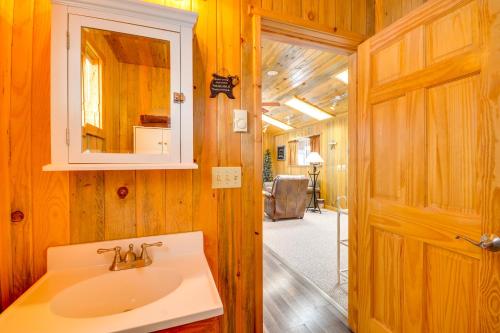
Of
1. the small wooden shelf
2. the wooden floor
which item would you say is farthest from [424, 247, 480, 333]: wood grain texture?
the small wooden shelf

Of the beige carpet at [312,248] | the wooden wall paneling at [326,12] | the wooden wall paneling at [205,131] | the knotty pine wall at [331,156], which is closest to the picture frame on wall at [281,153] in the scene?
the knotty pine wall at [331,156]

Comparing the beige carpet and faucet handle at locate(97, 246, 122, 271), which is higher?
faucet handle at locate(97, 246, 122, 271)

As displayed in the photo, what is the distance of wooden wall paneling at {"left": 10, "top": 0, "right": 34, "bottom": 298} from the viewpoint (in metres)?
0.94

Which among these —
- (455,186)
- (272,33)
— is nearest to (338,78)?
(272,33)

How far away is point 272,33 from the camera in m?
1.41

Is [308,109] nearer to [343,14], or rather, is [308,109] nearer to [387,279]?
[343,14]

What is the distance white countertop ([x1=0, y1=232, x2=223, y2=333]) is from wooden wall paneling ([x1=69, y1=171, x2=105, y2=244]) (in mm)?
51

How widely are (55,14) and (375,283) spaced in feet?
7.10

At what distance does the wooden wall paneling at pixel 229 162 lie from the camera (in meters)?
1.24

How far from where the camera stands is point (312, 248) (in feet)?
10.8

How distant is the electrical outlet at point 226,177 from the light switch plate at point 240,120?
224mm

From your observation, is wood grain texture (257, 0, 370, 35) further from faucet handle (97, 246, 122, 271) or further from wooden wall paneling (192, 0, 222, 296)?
faucet handle (97, 246, 122, 271)

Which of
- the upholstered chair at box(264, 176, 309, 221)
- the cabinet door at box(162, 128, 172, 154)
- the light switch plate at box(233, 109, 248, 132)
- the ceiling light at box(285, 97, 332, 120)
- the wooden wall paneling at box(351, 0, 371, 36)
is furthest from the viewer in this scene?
the ceiling light at box(285, 97, 332, 120)

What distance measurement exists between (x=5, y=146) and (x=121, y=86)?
52cm
